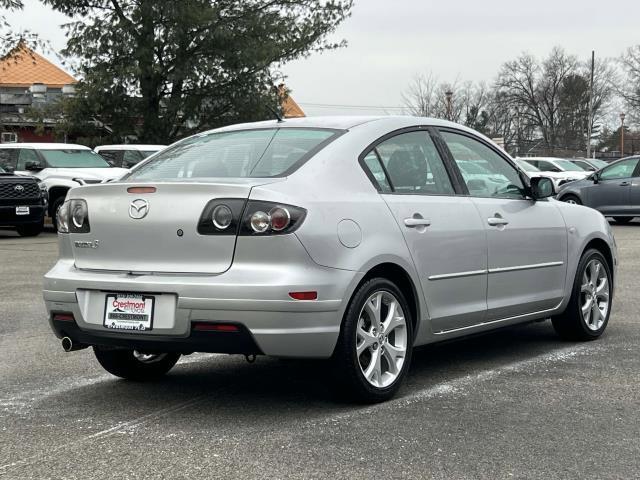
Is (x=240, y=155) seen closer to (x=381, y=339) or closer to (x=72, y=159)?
(x=381, y=339)

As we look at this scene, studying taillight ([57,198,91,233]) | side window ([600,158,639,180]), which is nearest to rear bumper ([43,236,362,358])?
taillight ([57,198,91,233])

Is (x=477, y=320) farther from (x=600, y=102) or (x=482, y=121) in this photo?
(x=600, y=102)

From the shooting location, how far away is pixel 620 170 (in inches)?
860

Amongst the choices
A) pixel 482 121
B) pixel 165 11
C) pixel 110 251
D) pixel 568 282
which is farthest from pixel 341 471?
pixel 482 121

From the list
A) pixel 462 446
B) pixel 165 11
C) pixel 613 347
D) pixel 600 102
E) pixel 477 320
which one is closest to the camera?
pixel 462 446

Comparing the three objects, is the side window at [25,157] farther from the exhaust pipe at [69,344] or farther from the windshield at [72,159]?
the exhaust pipe at [69,344]

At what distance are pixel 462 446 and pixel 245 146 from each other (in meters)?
2.15

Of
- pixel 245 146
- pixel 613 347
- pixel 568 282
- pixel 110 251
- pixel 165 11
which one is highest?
pixel 165 11

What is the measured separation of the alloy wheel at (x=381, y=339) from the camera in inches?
202

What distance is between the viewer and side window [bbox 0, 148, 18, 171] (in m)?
21.5

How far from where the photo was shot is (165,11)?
28344mm

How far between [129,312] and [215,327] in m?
0.48

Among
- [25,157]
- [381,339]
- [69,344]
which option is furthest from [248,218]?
[25,157]

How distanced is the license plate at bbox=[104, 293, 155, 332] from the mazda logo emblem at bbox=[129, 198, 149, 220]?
40cm
